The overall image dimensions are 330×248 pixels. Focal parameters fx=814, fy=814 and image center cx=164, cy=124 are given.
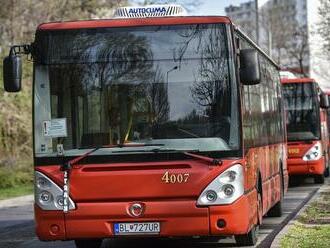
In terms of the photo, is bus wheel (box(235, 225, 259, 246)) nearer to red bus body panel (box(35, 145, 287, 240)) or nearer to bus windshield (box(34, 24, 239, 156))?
red bus body panel (box(35, 145, 287, 240))

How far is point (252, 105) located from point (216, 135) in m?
1.86

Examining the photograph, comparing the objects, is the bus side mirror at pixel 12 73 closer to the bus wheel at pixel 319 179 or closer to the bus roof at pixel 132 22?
the bus roof at pixel 132 22

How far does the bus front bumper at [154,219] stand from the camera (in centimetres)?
973

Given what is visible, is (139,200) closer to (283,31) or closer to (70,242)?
(70,242)

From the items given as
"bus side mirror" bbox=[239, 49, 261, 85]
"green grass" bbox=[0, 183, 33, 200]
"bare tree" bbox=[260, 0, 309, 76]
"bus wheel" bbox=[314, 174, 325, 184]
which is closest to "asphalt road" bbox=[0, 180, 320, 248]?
"bus side mirror" bbox=[239, 49, 261, 85]

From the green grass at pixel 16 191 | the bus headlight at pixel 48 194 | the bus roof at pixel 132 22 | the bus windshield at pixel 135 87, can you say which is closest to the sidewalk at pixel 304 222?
the bus windshield at pixel 135 87

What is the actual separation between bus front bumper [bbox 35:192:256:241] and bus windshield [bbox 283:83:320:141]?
14.3 m

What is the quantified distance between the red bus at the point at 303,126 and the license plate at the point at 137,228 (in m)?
14.5

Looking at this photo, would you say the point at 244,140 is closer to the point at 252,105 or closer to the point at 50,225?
the point at 252,105

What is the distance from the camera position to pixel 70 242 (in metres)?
13.5

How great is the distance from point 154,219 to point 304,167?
589 inches

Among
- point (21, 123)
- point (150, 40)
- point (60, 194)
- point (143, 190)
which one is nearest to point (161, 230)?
point (143, 190)

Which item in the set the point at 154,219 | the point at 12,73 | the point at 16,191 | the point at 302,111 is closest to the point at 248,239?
the point at 154,219

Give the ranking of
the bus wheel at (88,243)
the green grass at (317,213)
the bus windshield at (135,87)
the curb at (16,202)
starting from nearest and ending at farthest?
1. the bus windshield at (135,87)
2. the bus wheel at (88,243)
3. the green grass at (317,213)
4. the curb at (16,202)
